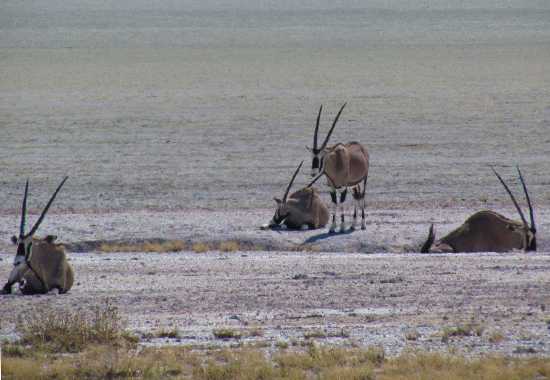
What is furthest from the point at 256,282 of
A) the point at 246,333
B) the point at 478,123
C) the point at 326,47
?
the point at 326,47

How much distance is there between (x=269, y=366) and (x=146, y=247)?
24.6 ft

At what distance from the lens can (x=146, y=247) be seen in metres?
16.3

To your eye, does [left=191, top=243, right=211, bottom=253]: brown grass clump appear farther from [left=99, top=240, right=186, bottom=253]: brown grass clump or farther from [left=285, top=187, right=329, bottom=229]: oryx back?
[left=285, top=187, right=329, bottom=229]: oryx back

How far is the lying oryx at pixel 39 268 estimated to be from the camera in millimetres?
12156

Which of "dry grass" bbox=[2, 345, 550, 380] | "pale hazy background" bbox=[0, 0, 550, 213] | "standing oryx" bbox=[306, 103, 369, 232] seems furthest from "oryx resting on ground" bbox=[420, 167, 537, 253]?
"dry grass" bbox=[2, 345, 550, 380]

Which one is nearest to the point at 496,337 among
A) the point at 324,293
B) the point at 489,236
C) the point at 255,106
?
the point at 324,293

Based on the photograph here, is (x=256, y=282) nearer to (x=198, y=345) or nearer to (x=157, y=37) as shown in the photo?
(x=198, y=345)

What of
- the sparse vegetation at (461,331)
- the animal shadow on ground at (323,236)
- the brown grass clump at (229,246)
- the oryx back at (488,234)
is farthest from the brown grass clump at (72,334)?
the animal shadow on ground at (323,236)

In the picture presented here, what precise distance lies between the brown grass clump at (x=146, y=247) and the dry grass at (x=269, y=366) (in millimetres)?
6613

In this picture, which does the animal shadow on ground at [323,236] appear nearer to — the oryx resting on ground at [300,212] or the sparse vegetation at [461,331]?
the oryx resting on ground at [300,212]

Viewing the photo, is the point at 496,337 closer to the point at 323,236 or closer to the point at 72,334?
the point at 72,334

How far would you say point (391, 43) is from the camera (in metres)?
58.1

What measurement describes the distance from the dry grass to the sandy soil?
450 millimetres

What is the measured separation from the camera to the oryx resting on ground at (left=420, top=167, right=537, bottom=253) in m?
16.0
